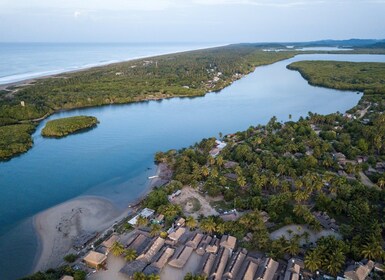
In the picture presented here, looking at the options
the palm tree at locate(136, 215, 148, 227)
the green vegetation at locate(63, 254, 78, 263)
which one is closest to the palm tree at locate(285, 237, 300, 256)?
the palm tree at locate(136, 215, 148, 227)

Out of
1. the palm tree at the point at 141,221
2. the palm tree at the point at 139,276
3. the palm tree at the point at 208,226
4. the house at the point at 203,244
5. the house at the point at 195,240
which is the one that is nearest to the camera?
the palm tree at the point at 139,276

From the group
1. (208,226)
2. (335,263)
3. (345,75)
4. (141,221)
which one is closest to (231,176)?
(208,226)

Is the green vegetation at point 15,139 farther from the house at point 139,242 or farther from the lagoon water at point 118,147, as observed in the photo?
the house at point 139,242

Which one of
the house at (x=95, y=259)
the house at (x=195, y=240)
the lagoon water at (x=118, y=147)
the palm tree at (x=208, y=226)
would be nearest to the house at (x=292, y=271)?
the palm tree at (x=208, y=226)

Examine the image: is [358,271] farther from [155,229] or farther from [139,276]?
[155,229]

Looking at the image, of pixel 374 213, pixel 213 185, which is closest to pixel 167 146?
pixel 213 185

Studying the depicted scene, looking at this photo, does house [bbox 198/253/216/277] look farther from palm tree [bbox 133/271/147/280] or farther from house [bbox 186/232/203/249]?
palm tree [bbox 133/271/147/280]
